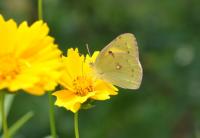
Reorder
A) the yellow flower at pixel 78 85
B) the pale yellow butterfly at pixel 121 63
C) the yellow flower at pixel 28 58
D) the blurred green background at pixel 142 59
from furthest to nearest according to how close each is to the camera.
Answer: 1. the blurred green background at pixel 142 59
2. the pale yellow butterfly at pixel 121 63
3. the yellow flower at pixel 78 85
4. the yellow flower at pixel 28 58

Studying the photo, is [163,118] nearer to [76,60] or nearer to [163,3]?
[163,3]

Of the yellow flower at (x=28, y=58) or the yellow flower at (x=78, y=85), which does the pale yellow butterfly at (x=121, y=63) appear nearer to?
the yellow flower at (x=78, y=85)

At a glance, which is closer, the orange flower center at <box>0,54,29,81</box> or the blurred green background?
the orange flower center at <box>0,54,29,81</box>

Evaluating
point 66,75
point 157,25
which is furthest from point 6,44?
point 157,25

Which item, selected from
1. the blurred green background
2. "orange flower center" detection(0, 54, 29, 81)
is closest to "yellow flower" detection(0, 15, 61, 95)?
"orange flower center" detection(0, 54, 29, 81)

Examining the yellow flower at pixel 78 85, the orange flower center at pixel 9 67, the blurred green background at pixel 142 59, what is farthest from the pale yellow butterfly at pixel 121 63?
the blurred green background at pixel 142 59

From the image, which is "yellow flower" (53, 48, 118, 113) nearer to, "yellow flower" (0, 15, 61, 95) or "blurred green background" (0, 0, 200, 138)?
"yellow flower" (0, 15, 61, 95)
